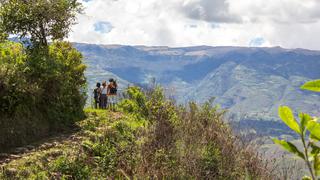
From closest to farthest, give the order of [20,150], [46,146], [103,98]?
[20,150] → [46,146] → [103,98]

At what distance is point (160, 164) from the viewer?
13.7m

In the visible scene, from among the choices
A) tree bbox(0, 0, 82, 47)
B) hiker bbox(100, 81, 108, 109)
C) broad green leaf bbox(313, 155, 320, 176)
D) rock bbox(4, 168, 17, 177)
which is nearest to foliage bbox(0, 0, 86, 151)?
tree bbox(0, 0, 82, 47)

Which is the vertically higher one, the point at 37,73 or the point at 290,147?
the point at 290,147

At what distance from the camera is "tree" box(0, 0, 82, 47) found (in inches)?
865

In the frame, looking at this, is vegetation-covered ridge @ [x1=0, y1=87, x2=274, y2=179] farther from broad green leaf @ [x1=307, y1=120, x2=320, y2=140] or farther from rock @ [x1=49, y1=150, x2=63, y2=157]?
broad green leaf @ [x1=307, y1=120, x2=320, y2=140]

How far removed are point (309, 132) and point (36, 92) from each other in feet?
56.7

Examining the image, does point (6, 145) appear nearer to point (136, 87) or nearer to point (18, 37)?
point (18, 37)

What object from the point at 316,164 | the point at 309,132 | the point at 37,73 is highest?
the point at 309,132

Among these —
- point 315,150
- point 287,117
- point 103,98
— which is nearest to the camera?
point 287,117

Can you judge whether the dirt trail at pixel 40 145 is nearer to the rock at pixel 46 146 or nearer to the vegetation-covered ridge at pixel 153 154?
the rock at pixel 46 146

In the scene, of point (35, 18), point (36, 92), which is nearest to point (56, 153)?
point (36, 92)

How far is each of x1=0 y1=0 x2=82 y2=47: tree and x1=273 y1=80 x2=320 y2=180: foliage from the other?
2145 centimetres

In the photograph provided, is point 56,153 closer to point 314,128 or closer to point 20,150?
point 20,150

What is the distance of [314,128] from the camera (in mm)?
1477
